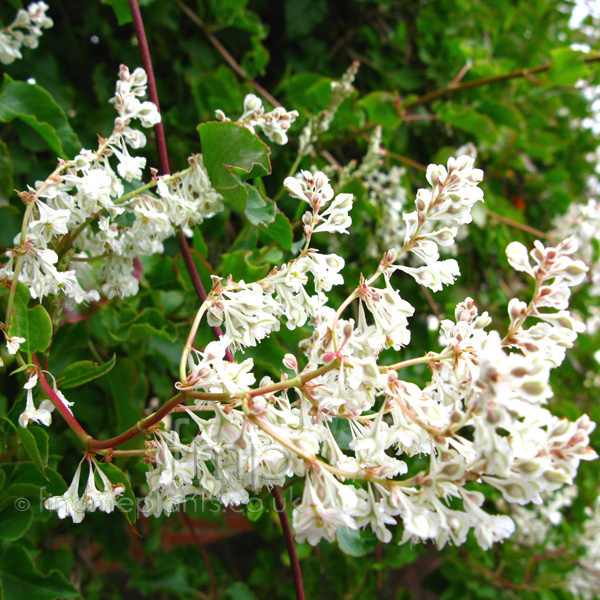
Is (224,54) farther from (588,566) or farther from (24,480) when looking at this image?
(588,566)

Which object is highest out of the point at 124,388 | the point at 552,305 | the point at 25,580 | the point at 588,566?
the point at 552,305

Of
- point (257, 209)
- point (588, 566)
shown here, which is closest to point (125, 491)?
point (257, 209)

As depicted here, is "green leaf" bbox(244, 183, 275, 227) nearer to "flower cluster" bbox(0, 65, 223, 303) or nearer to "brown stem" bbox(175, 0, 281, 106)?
"flower cluster" bbox(0, 65, 223, 303)

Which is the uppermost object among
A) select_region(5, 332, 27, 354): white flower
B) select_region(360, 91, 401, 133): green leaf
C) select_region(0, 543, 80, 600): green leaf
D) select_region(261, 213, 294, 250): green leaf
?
select_region(360, 91, 401, 133): green leaf

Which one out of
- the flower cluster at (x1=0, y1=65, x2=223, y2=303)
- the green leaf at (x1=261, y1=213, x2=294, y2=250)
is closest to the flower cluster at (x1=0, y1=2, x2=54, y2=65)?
the flower cluster at (x1=0, y1=65, x2=223, y2=303)

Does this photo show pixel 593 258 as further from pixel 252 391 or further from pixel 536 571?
pixel 252 391

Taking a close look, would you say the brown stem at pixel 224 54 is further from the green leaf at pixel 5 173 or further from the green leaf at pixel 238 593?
the green leaf at pixel 238 593

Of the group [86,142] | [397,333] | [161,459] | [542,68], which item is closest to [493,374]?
[397,333]
